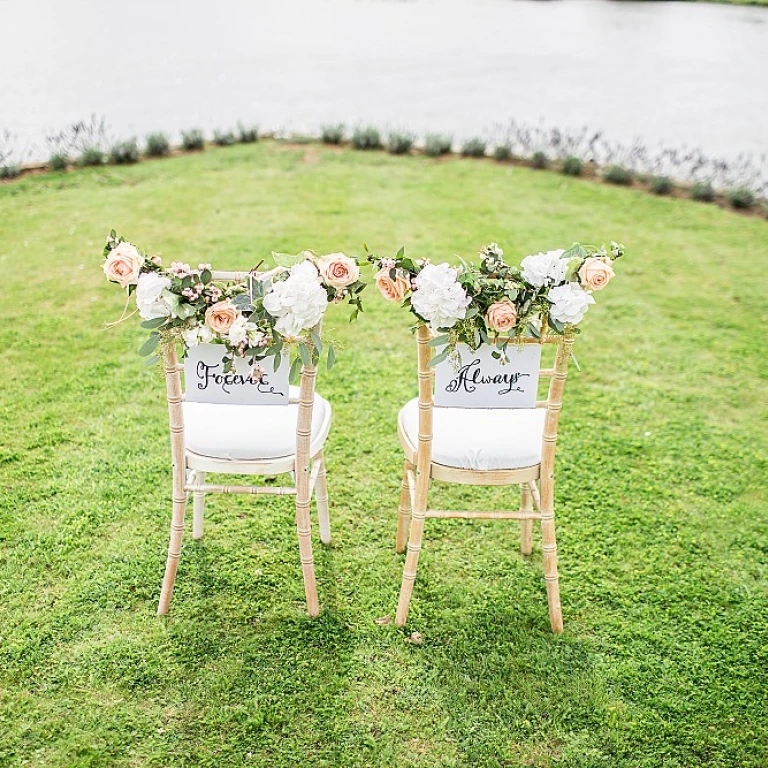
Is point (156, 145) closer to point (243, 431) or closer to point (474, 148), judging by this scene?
point (474, 148)

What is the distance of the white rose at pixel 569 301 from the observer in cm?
251

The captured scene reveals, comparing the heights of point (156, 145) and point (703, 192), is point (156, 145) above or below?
above

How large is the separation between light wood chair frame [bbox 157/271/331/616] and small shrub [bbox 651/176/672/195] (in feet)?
21.9

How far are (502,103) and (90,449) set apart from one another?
34.5ft

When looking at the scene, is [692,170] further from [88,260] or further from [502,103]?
[88,260]

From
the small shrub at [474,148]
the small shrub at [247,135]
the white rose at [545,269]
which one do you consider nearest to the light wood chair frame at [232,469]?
the white rose at [545,269]

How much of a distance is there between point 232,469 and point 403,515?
909 millimetres

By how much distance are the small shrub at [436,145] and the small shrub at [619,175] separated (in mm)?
2015

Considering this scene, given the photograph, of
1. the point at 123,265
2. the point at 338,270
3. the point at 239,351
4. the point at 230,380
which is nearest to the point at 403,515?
the point at 230,380

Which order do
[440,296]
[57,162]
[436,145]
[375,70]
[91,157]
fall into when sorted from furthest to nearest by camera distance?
[375,70]
[436,145]
[91,157]
[57,162]
[440,296]

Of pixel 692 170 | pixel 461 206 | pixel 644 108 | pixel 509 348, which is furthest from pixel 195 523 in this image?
pixel 644 108

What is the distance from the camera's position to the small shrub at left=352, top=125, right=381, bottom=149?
31.4ft

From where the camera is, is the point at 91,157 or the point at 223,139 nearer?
the point at 91,157

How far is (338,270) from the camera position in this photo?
254 centimetres
